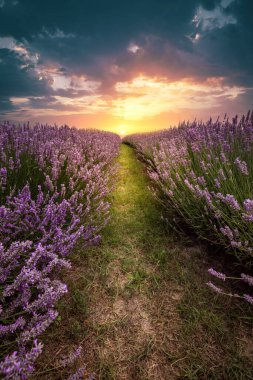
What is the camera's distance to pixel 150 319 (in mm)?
1517

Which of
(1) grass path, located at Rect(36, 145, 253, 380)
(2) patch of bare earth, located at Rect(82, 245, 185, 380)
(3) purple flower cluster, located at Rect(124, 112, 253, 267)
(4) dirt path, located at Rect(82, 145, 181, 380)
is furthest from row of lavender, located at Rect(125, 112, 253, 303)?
(2) patch of bare earth, located at Rect(82, 245, 185, 380)

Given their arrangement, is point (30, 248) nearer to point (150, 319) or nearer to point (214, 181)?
point (150, 319)

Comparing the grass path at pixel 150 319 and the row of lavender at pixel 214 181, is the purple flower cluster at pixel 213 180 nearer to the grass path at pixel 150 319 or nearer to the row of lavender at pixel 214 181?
the row of lavender at pixel 214 181

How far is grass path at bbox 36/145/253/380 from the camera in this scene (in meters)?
1.23

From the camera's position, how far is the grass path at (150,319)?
1229mm

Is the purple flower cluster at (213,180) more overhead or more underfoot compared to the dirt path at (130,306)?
more overhead

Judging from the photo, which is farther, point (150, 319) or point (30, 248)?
point (150, 319)

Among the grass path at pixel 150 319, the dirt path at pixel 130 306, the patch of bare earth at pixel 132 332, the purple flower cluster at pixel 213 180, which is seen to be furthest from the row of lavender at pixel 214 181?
the patch of bare earth at pixel 132 332

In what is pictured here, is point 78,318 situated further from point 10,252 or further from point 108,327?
point 10,252

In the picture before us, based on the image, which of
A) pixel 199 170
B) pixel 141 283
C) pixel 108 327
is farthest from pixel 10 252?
pixel 199 170

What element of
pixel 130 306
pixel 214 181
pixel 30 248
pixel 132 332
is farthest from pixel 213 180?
pixel 30 248

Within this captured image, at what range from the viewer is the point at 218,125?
3713mm

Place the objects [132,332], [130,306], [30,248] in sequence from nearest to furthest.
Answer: [30,248] → [132,332] → [130,306]

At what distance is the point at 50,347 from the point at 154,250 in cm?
125
